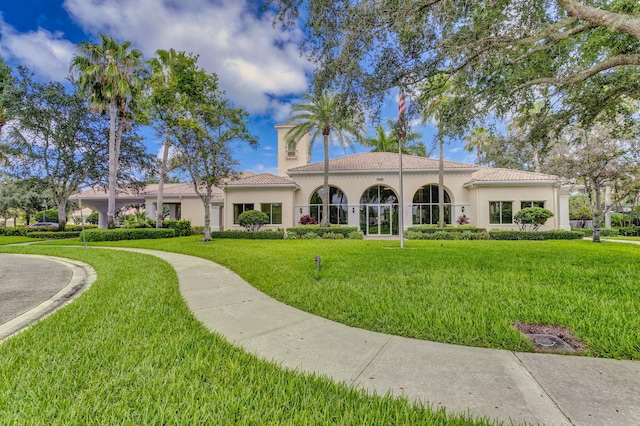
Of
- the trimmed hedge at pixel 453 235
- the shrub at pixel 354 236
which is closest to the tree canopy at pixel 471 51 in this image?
the trimmed hedge at pixel 453 235

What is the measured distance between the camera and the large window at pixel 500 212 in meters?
21.3

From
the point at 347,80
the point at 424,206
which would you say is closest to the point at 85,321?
the point at 347,80

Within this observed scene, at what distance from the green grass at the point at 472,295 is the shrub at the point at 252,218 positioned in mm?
12248

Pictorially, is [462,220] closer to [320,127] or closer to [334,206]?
[334,206]

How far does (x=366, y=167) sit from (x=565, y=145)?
11891 millimetres

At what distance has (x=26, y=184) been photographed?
2309 cm

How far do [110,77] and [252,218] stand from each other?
44.9ft

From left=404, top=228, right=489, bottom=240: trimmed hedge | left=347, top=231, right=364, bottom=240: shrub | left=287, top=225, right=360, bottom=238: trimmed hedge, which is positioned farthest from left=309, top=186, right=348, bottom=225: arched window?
left=404, top=228, right=489, bottom=240: trimmed hedge

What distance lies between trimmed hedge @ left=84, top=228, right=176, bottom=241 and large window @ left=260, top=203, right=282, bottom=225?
721 centimetres

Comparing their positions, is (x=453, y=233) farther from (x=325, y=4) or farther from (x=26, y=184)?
(x=26, y=184)

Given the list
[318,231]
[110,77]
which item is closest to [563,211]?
[318,231]

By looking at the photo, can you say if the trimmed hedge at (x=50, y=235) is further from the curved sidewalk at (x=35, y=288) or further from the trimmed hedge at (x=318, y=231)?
the trimmed hedge at (x=318, y=231)

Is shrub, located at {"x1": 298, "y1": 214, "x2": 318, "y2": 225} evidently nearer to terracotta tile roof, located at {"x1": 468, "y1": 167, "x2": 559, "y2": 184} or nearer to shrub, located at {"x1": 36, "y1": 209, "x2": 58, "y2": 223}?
terracotta tile roof, located at {"x1": 468, "y1": 167, "x2": 559, "y2": 184}

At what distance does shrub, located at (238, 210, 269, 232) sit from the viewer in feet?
68.2
